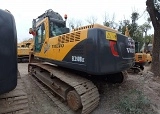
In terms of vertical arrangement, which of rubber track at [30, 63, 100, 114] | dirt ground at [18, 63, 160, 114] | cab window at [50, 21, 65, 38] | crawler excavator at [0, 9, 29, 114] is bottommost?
dirt ground at [18, 63, 160, 114]

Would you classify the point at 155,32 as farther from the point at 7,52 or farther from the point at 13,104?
the point at 7,52

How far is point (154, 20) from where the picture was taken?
1011 centimetres

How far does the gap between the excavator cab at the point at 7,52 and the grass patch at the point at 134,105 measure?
3.09 metres

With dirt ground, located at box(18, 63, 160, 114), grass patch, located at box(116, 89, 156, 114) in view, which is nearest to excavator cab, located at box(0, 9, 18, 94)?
dirt ground, located at box(18, 63, 160, 114)

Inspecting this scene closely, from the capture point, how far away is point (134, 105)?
5.07 meters

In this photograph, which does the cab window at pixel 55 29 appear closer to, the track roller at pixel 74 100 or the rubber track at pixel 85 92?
the rubber track at pixel 85 92

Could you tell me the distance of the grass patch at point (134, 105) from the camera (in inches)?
192

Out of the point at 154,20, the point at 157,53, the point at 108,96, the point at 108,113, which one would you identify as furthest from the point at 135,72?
the point at 108,113

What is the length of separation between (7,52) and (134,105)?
352cm

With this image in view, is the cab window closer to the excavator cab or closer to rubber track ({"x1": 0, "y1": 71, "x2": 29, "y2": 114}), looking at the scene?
rubber track ({"x1": 0, "y1": 71, "x2": 29, "y2": 114})

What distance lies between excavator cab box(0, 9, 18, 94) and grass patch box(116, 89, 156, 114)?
3090 mm

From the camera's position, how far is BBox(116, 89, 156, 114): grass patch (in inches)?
192

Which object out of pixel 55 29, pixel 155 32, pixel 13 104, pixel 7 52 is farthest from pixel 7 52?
pixel 155 32

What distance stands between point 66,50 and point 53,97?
146 centimetres
